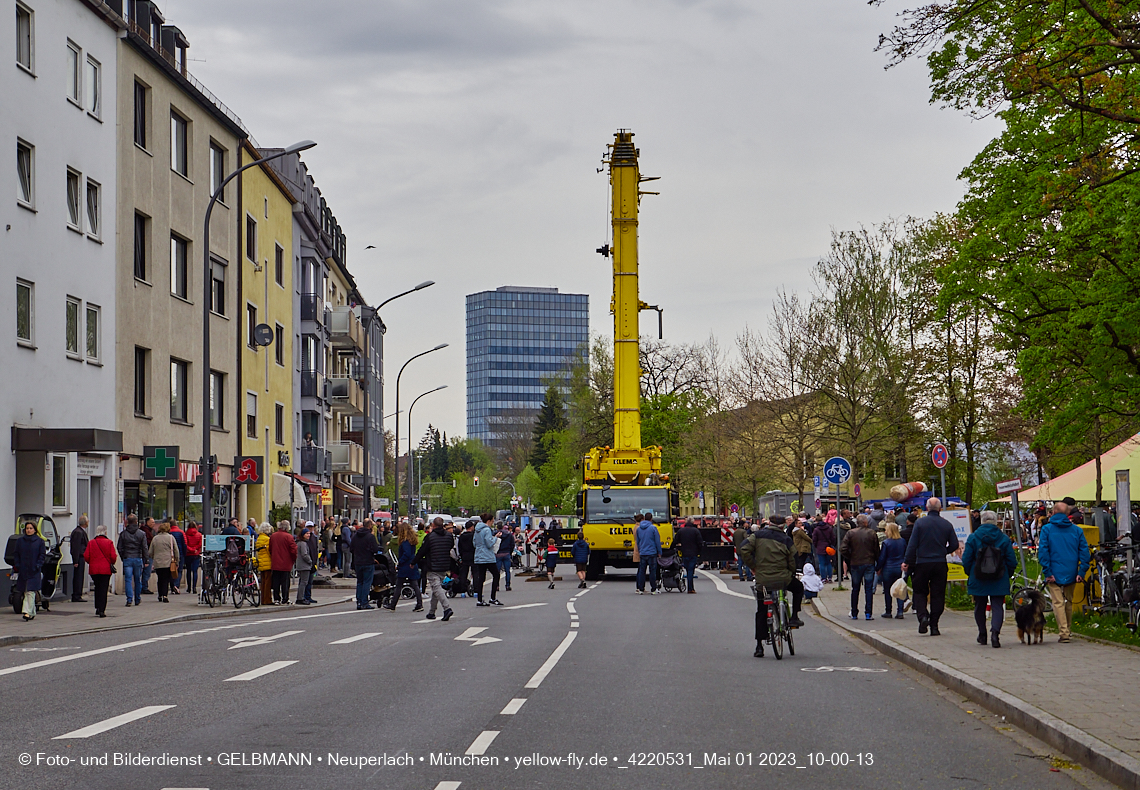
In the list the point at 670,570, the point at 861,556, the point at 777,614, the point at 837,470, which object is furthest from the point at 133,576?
the point at 777,614

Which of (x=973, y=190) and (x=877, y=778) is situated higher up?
(x=973, y=190)

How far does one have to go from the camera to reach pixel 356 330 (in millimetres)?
66438

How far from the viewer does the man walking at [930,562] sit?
17750 millimetres

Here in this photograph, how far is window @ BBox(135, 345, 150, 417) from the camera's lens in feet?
109

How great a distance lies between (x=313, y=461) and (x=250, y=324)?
11289 mm

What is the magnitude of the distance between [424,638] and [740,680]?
6251 millimetres

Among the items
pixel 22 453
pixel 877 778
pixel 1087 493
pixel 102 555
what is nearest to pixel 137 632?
pixel 102 555

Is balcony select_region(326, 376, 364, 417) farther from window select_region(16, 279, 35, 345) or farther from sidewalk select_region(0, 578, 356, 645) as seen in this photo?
window select_region(16, 279, 35, 345)

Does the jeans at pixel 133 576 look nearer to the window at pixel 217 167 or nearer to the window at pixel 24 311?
the window at pixel 24 311

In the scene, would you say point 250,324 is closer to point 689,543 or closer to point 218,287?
point 218,287

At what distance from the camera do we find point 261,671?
1391cm

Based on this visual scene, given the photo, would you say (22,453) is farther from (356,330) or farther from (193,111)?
(356,330)

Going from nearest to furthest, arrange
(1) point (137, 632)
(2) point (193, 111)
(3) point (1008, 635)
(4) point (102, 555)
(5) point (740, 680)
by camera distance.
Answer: (5) point (740, 680), (3) point (1008, 635), (1) point (137, 632), (4) point (102, 555), (2) point (193, 111)

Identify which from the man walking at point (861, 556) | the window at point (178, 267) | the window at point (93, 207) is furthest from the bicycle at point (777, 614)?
the window at point (178, 267)
